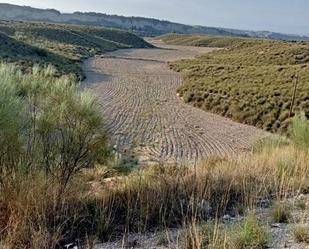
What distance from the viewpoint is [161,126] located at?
25031 millimetres

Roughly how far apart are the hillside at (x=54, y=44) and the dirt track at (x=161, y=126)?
6.69m

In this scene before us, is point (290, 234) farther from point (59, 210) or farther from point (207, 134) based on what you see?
point (207, 134)

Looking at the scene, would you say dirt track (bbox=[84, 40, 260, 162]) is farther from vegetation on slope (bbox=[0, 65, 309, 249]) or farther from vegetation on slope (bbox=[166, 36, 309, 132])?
vegetation on slope (bbox=[0, 65, 309, 249])

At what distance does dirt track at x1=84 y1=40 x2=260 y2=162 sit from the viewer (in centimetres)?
1942

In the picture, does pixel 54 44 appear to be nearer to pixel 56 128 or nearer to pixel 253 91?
pixel 253 91

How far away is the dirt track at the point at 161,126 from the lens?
63.7 ft

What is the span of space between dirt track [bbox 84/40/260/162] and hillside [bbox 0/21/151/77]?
669 centimetres

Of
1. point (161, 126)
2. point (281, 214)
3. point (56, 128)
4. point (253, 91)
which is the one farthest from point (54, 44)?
point (281, 214)

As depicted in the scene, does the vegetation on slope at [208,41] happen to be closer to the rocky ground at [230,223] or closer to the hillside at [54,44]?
the hillside at [54,44]

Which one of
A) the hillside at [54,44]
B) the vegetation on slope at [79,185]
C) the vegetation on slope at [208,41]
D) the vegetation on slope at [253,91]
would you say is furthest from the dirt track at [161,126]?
the vegetation on slope at [208,41]

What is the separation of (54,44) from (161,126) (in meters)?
58.9

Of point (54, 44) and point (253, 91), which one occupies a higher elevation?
point (253, 91)

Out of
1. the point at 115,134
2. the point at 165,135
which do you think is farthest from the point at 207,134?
the point at 115,134

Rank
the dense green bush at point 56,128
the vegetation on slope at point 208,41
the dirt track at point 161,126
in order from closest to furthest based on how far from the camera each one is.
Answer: the dense green bush at point 56,128 < the dirt track at point 161,126 < the vegetation on slope at point 208,41
